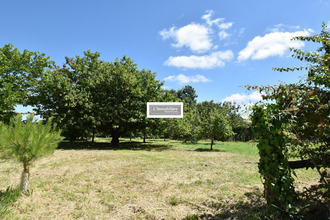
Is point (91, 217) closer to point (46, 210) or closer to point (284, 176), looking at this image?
point (46, 210)

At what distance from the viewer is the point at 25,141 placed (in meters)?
4.12

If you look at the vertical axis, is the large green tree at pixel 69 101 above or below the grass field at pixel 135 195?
above

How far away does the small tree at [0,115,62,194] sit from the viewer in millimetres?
3984

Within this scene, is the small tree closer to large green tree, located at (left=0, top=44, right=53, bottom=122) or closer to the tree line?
the tree line

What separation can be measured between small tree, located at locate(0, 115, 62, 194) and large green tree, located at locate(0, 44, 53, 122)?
15.4 metres

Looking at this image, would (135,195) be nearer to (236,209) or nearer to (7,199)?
(236,209)

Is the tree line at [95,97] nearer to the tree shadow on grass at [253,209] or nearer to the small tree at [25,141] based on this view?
the small tree at [25,141]

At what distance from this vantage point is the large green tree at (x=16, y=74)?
16359 millimetres

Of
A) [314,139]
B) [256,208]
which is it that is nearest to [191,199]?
[256,208]

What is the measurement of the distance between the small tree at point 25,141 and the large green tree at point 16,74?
15387 millimetres

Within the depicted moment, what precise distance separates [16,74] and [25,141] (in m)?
21.1

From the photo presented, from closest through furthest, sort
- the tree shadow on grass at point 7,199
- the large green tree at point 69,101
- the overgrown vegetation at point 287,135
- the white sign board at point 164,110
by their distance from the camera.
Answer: the overgrown vegetation at point 287,135 < the tree shadow on grass at point 7,199 < the large green tree at point 69,101 < the white sign board at point 164,110

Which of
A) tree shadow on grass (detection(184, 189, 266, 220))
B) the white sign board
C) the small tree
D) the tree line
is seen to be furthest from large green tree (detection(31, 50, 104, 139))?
tree shadow on grass (detection(184, 189, 266, 220))

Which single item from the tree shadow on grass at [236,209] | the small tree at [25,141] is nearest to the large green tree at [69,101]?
the small tree at [25,141]
